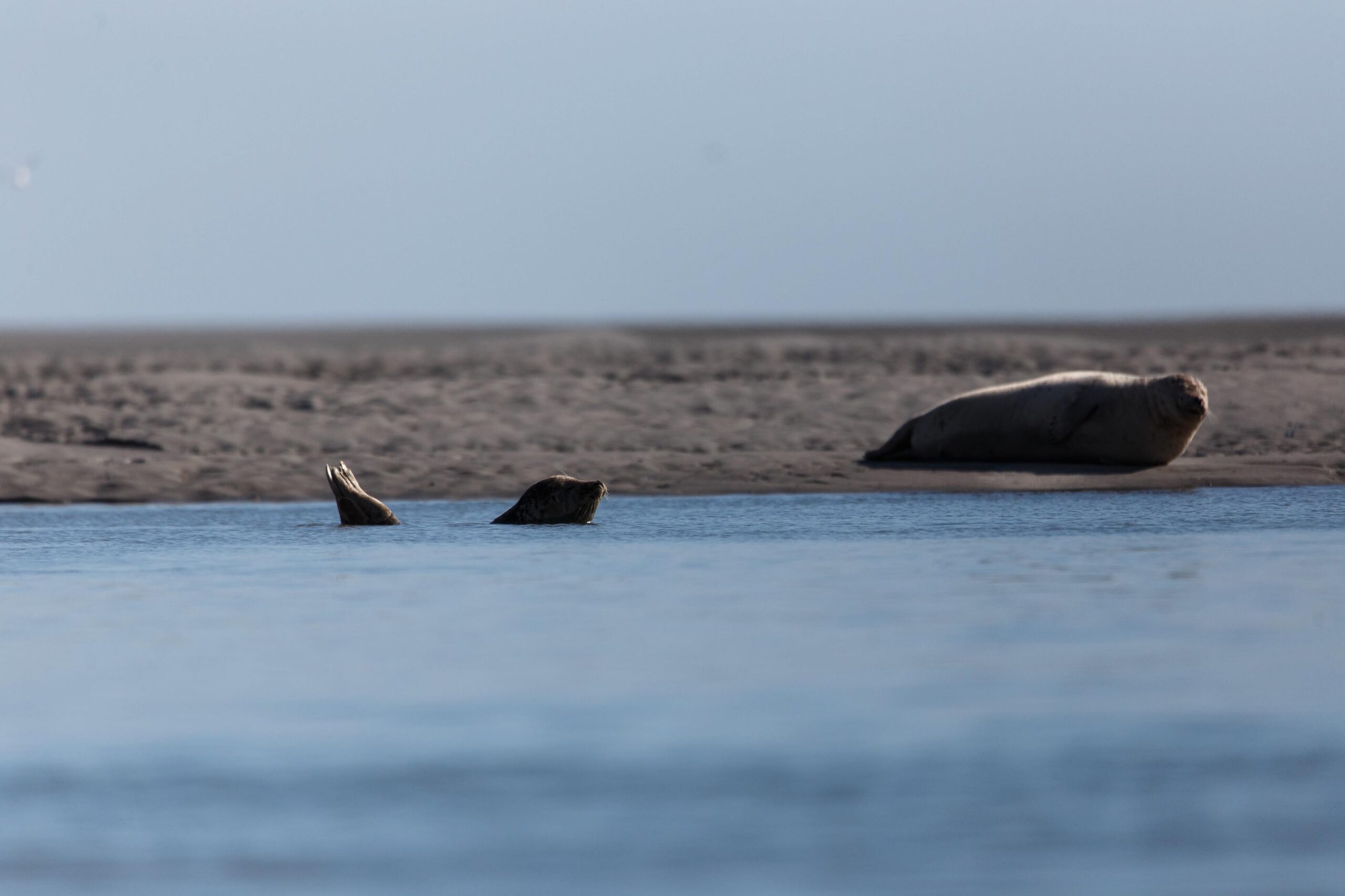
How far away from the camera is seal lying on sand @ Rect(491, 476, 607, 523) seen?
10250 mm

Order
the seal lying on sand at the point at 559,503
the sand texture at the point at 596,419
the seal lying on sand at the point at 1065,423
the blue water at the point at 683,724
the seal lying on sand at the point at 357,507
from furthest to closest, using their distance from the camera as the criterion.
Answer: the seal lying on sand at the point at 1065,423 < the sand texture at the point at 596,419 < the seal lying on sand at the point at 357,507 < the seal lying on sand at the point at 559,503 < the blue water at the point at 683,724

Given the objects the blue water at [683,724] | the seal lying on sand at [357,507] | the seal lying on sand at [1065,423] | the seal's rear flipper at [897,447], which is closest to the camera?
the blue water at [683,724]

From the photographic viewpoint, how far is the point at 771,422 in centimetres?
1545

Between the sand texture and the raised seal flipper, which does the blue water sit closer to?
the sand texture

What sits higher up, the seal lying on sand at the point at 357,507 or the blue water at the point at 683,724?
the blue water at the point at 683,724

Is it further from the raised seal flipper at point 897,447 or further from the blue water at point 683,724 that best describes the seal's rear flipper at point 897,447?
the blue water at point 683,724

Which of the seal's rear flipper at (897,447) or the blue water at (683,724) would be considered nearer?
the blue water at (683,724)

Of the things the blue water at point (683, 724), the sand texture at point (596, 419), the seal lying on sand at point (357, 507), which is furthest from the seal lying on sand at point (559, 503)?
the sand texture at point (596, 419)

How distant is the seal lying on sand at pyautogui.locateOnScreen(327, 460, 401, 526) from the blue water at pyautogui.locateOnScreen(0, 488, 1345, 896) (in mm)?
1928

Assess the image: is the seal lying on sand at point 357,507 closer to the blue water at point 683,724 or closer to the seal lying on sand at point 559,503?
the seal lying on sand at point 559,503

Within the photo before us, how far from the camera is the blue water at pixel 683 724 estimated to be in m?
3.43

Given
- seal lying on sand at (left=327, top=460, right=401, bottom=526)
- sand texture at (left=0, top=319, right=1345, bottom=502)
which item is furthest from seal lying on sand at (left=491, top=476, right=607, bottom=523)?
sand texture at (left=0, top=319, right=1345, bottom=502)

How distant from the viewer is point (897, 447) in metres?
13.7

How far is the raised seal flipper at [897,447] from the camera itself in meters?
13.5
